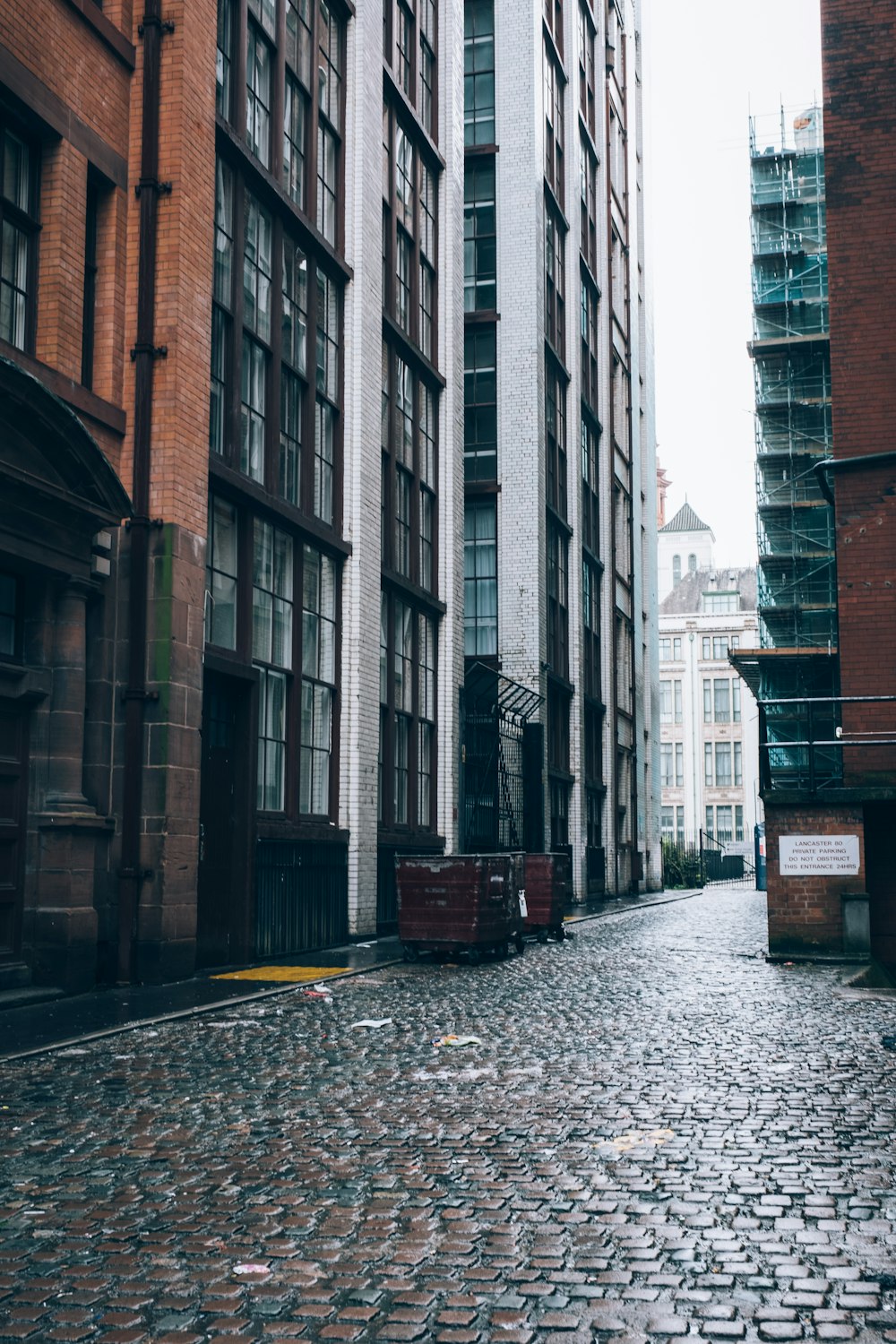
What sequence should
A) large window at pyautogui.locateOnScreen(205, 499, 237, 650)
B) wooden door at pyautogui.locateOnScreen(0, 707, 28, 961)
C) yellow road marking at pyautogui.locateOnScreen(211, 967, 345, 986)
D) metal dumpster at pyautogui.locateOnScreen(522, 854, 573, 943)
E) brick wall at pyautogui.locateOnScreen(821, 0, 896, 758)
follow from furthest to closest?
metal dumpster at pyautogui.locateOnScreen(522, 854, 573, 943), brick wall at pyautogui.locateOnScreen(821, 0, 896, 758), large window at pyautogui.locateOnScreen(205, 499, 237, 650), yellow road marking at pyautogui.locateOnScreen(211, 967, 345, 986), wooden door at pyautogui.locateOnScreen(0, 707, 28, 961)

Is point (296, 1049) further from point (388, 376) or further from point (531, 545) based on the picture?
point (531, 545)

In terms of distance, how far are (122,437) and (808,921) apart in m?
9.28

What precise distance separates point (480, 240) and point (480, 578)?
26.7 feet

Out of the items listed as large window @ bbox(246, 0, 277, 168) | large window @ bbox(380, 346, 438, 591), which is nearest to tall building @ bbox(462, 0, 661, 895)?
large window @ bbox(380, 346, 438, 591)

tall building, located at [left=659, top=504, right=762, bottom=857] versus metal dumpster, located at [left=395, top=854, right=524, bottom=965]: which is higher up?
tall building, located at [left=659, top=504, right=762, bottom=857]

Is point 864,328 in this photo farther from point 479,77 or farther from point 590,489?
point 590,489

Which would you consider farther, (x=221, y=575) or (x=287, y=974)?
(x=221, y=575)

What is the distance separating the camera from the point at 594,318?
1626 inches

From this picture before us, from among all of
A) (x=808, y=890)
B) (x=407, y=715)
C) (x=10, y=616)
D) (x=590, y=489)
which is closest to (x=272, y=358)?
(x=10, y=616)

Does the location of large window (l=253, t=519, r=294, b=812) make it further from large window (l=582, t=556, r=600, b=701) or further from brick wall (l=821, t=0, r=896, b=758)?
large window (l=582, t=556, r=600, b=701)

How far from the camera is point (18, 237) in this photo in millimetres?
12211

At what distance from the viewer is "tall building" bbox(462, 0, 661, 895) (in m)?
30.2

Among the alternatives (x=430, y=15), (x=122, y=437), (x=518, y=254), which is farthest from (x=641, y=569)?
(x=122, y=437)

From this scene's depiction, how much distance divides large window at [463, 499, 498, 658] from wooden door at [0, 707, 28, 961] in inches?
777
